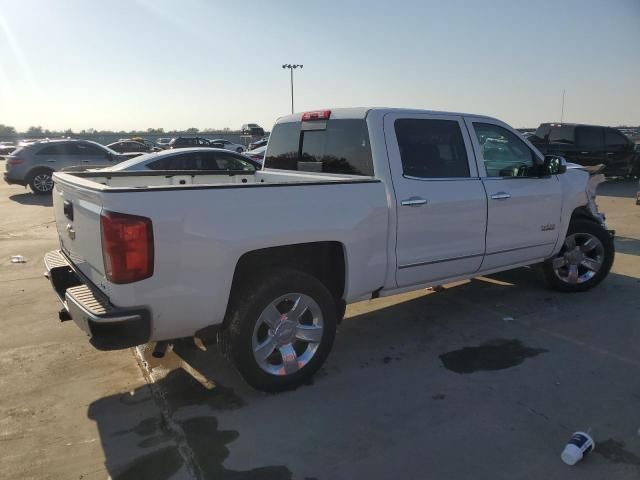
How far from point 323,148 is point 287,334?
182cm

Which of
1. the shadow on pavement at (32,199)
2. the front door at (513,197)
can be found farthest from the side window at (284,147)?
the shadow on pavement at (32,199)

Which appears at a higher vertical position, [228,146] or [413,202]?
[228,146]

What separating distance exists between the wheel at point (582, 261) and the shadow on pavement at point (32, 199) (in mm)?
12569

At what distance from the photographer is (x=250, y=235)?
10.3ft

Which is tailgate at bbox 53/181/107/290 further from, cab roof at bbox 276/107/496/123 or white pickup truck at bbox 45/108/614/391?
cab roof at bbox 276/107/496/123

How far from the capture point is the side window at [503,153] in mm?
4668

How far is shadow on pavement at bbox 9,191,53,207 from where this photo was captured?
1359cm

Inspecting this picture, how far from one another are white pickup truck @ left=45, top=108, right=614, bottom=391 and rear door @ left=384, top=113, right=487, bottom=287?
0.01m

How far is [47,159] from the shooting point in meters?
15.1

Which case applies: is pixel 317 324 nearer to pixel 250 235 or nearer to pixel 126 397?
pixel 250 235

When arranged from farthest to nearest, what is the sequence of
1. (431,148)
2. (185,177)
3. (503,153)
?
(185,177) < (503,153) < (431,148)

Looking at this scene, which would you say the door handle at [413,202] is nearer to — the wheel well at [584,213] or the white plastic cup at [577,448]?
the white plastic cup at [577,448]

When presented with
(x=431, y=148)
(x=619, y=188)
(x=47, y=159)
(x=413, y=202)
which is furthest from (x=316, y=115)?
(x=619, y=188)

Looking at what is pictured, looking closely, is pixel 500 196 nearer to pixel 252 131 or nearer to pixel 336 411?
pixel 336 411
